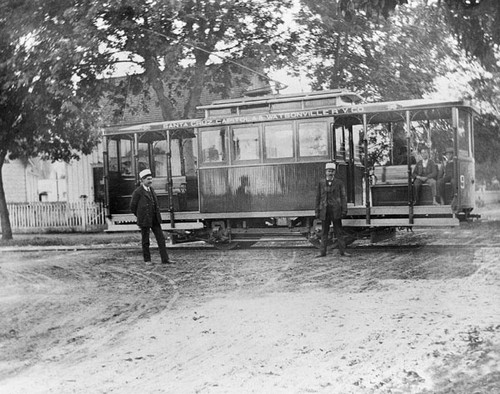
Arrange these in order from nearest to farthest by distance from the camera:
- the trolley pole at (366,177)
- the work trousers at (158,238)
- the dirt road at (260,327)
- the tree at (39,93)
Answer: the dirt road at (260,327) → the tree at (39,93) → the work trousers at (158,238) → the trolley pole at (366,177)

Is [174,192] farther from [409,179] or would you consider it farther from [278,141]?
[409,179]

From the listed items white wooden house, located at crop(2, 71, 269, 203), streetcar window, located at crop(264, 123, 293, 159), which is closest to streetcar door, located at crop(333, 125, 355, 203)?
streetcar window, located at crop(264, 123, 293, 159)

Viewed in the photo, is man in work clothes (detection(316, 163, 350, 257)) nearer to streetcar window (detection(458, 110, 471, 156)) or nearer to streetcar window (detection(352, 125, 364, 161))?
streetcar window (detection(352, 125, 364, 161))

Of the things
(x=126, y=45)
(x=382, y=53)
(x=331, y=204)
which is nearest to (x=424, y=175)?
(x=331, y=204)

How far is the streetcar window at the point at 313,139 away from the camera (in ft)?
45.5

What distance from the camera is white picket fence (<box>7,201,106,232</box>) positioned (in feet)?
81.8

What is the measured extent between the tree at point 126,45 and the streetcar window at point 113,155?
1.15 m

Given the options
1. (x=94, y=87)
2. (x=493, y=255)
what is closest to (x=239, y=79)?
(x=94, y=87)

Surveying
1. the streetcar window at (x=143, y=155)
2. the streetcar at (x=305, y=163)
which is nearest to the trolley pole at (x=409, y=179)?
the streetcar at (x=305, y=163)

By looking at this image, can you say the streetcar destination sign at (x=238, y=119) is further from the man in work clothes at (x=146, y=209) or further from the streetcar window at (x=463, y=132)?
the man in work clothes at (x=146, y=209)

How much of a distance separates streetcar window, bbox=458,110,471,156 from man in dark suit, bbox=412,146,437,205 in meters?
0.72

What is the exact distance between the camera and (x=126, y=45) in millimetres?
13703

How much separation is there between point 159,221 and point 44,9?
14.3 feet

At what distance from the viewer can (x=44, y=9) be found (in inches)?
417
